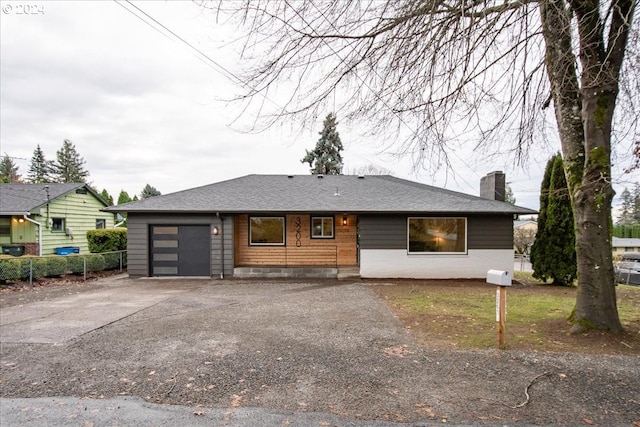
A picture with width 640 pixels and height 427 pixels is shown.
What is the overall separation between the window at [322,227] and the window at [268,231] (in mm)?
1207

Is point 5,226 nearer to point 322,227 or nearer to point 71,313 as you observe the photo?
point 71,313

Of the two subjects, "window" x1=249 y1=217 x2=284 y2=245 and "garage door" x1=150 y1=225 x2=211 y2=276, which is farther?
"window" x1=249 y1=217 x2=284 y2=245

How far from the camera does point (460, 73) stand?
3705mm

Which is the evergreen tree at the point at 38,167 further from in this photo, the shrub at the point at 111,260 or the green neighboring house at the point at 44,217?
the shrub at the point at 111,260

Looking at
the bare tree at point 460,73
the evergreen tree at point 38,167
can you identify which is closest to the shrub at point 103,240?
the bare tree at point 460,73

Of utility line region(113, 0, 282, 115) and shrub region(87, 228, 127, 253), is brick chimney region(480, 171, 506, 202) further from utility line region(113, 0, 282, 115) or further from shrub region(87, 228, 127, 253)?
shrub region(87, 228, 127, 253)

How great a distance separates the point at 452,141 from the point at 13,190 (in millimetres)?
21340

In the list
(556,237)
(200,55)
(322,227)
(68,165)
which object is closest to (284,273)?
(322,227)

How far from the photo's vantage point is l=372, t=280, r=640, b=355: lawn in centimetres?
427

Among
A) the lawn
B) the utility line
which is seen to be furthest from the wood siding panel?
the utility line

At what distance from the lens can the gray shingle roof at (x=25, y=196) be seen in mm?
13942

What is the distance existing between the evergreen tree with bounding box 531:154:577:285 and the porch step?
21.5ft

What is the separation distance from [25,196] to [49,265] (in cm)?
879

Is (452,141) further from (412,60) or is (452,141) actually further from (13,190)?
(13,190)
